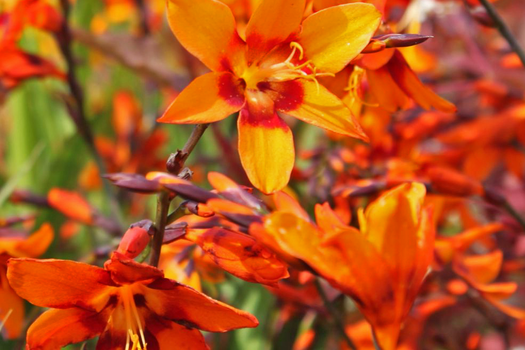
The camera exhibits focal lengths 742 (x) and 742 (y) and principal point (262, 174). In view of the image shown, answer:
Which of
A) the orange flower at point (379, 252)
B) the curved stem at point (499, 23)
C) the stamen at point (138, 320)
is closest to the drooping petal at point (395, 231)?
the orange flower at point (379, 252)

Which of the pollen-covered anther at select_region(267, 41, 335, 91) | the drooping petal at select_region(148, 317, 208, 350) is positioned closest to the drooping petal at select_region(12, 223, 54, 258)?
the drooping petal at select_region(148, 317, 208, 350)

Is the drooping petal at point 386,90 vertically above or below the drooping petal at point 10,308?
above

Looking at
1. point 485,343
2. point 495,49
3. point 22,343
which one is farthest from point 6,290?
point 495,49

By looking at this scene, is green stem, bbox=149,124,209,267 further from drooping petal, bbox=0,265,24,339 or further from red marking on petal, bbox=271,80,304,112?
drooping petal, bbox=0,265,24,339

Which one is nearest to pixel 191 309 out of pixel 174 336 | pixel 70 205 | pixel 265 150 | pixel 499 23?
pixel 174 336

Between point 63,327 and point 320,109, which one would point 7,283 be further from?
point 320,109

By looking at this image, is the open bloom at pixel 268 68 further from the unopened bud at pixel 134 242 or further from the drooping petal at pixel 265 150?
the unopened bud at pixel 134 242

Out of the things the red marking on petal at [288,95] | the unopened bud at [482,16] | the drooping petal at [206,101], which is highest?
the drooping petal at [206,101]
